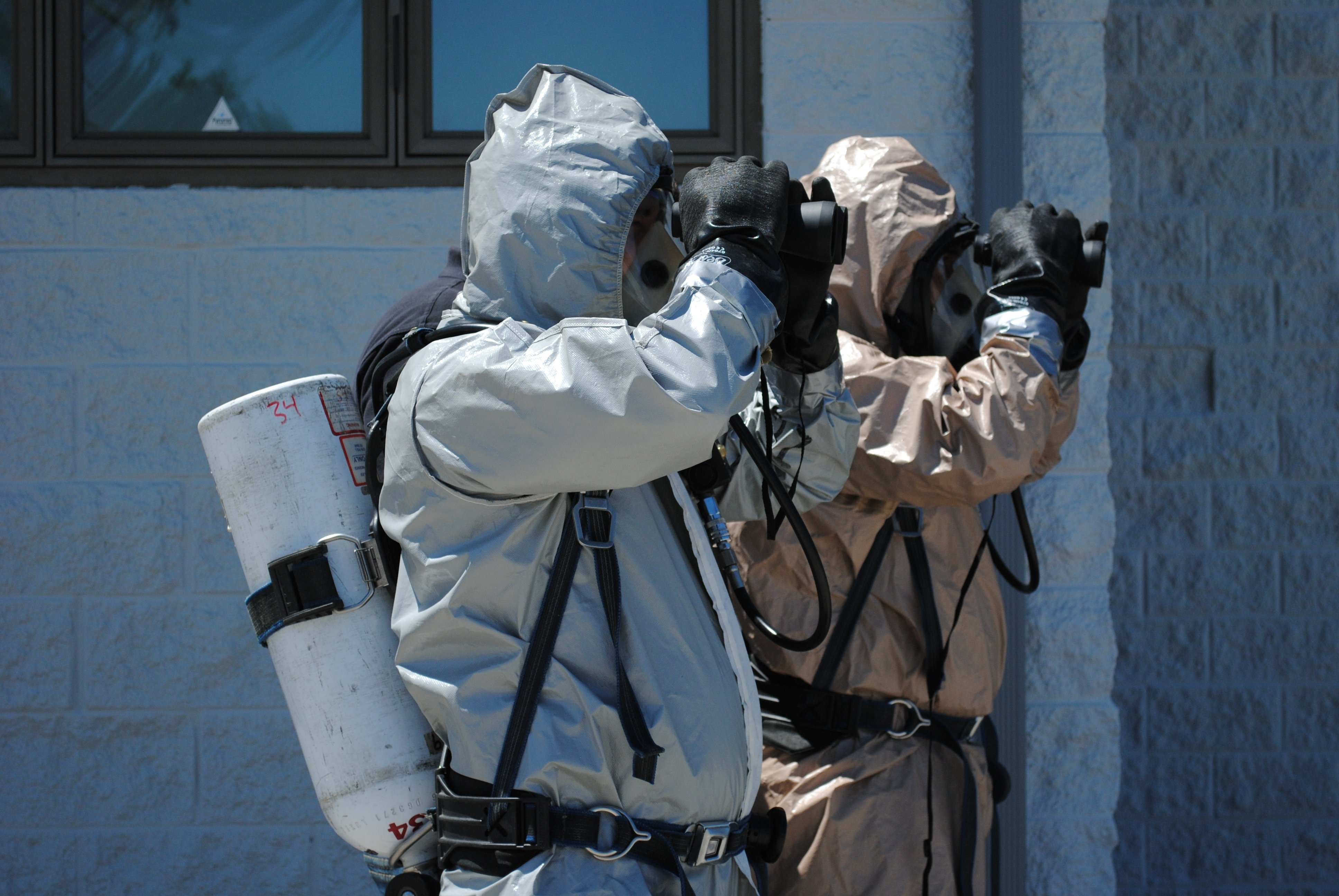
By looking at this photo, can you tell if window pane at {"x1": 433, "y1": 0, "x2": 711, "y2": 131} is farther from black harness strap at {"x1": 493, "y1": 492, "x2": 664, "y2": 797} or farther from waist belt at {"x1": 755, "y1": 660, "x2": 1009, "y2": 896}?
black harness strap at {"x1": 493, "y1": 492, "x2": 664, "y2": 797}

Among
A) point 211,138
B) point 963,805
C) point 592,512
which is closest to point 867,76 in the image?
point 211,138

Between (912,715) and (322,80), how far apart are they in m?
2.23

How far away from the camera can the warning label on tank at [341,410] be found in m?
1.58

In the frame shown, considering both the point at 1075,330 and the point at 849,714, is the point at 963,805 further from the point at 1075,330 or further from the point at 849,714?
the point at 1075,330

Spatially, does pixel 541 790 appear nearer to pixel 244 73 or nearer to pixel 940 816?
pixel 940 816

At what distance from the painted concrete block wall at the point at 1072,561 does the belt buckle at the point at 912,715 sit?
1056mm

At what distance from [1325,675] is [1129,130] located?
190cm

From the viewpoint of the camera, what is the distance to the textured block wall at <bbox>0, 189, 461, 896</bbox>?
279cm

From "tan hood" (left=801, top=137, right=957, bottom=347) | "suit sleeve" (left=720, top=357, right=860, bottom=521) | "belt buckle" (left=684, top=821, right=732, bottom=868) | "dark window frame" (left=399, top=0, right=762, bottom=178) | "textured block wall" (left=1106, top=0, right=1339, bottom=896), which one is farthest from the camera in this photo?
"textured block wall" (left=1106, top=0, right=1339, bottom=896)

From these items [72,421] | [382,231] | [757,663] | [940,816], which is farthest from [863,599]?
[72,421]

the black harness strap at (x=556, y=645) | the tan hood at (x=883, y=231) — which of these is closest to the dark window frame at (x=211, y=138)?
the tan hood at (x=883, y=231)

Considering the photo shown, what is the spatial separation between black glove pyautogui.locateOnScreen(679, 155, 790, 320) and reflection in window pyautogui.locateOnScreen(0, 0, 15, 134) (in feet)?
7.51

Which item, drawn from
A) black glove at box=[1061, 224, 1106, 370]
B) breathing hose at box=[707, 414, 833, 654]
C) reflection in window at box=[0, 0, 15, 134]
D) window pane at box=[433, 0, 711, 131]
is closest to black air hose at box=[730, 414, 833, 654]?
breathing hose at box=[707, 414, 833, 654]

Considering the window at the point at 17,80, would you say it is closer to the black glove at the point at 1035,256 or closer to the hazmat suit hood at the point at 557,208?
the hazmat suit hood at the point at 557,208
